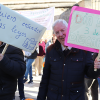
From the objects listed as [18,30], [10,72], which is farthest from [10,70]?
[18,30]

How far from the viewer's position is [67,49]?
74.8 inches

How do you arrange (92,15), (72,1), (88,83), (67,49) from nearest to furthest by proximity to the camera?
(92,15)
(67,49)
(88,83)
(72,1)

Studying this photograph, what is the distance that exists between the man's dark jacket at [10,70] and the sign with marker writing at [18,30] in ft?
0.60

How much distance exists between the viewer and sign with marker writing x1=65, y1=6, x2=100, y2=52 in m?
1.66

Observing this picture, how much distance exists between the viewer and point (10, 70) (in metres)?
1.73

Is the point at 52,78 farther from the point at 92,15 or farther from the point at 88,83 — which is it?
the point at 88,83

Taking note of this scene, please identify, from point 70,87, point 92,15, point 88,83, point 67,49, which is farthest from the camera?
point 88,83

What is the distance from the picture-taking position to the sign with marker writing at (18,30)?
166 centimetres

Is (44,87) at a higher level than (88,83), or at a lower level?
higher

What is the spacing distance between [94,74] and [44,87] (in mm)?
596

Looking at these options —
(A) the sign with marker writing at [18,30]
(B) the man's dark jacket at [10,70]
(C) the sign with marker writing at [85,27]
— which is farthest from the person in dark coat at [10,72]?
(C) the sign with marker writing at [85,27]

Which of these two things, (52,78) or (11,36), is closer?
(11,36)

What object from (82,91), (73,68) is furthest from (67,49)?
(82,91)

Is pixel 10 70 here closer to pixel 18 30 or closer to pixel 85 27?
pixel 18 30
